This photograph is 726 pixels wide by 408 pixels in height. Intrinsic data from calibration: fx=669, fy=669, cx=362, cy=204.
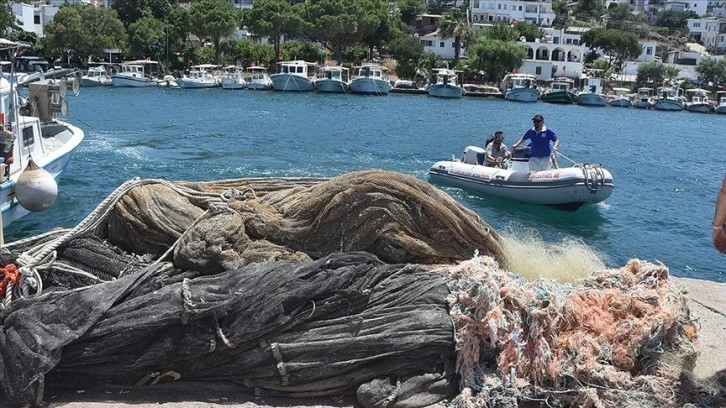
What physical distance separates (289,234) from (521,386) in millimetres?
2159

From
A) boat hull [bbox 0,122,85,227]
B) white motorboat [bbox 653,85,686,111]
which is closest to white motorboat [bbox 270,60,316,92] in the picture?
white motorboat [bbox 653,85,686,111]

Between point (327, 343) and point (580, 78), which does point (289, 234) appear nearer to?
point (327, 343)

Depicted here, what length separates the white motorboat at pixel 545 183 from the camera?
1658 cm

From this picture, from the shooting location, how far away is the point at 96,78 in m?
66.2

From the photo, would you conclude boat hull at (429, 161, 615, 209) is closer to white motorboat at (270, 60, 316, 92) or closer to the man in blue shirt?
the man in blue shirt

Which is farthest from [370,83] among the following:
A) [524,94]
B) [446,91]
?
[524,94]

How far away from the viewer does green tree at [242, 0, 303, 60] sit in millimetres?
81812

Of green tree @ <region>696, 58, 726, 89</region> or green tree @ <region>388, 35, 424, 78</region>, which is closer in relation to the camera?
green tree @ <region>388, 35, 424, 78</region>

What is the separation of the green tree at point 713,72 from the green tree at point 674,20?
172ft

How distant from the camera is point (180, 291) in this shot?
4305 mm

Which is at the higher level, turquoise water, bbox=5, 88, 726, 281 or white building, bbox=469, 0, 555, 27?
white building, bbox=469, 0, 555, 27

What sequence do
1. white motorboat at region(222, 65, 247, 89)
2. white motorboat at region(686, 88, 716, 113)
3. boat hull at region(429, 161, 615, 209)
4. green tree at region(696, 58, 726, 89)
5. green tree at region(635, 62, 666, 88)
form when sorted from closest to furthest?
boat hull at region(429, 161, 615, 209)
white motorboat at region(222, 65, 247, 89)
white motorboat at region(686, 88, 716, 113)
green tree at region(635, 62, 666, 88)
green tree at region(696, 58, 726, 89)

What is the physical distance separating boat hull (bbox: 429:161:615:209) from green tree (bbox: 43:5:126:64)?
68606 mm

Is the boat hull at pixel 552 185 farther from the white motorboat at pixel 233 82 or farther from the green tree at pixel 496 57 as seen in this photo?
the green tree at pixel 496 57
